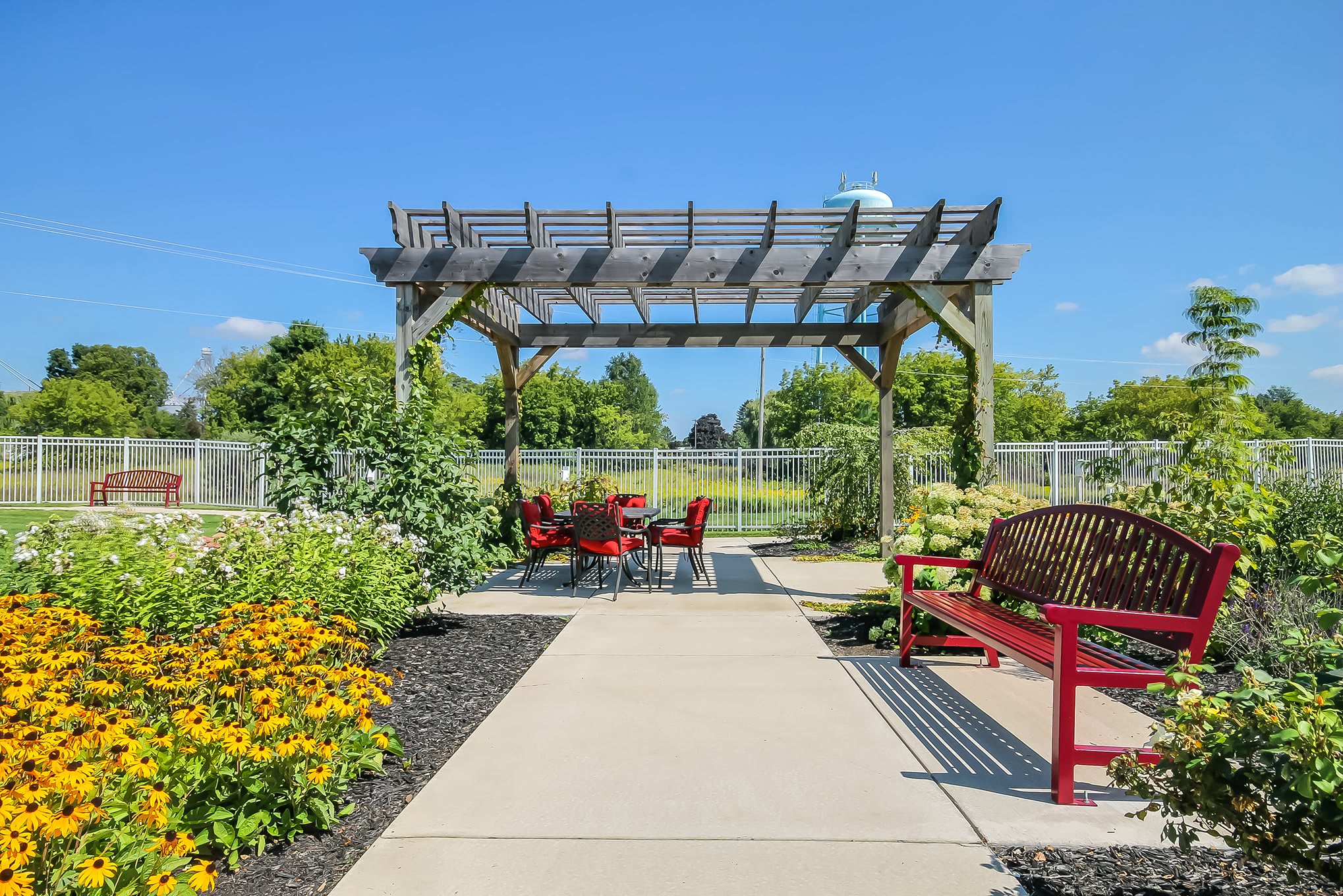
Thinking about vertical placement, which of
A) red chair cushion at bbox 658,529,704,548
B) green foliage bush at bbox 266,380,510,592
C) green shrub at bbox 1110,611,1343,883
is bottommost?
red chair cushion at bbox 658,529,704,548

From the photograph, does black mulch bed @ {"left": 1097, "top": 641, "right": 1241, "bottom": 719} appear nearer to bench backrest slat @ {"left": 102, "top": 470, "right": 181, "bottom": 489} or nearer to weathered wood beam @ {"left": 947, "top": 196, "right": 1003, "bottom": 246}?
weathered wood beam @ {"left": 947, "top": 196, "right": 1003, "bottom": 246}

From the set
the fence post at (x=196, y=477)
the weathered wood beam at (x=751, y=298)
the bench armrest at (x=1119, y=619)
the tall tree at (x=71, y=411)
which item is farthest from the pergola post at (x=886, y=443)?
the tall tree at (x=71, y=411)

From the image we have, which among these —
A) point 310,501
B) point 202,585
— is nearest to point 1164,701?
point 202,585

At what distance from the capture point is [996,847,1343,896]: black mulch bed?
231 cm

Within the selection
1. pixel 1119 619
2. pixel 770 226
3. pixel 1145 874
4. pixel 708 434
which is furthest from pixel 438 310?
pixel 708 434

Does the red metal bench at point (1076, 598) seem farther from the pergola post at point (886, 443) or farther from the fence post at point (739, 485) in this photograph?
the fence post at point (739, 485)

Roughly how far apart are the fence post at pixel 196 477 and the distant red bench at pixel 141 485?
1528 millimetres

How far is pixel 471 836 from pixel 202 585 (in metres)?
2.54

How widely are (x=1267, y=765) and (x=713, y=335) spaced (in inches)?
411

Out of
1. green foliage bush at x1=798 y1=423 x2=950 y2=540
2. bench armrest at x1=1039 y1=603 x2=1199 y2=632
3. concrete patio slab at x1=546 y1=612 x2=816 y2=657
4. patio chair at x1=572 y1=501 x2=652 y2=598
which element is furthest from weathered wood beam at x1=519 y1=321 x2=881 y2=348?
bench armrest at x1=1039 y1=603 x2=1199 y2=632

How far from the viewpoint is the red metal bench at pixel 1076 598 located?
313 centimetres

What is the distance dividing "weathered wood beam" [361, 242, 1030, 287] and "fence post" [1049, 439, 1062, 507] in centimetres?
1223

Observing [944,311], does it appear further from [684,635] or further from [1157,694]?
[1157,694]

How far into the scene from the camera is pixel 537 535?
8.91 meters
